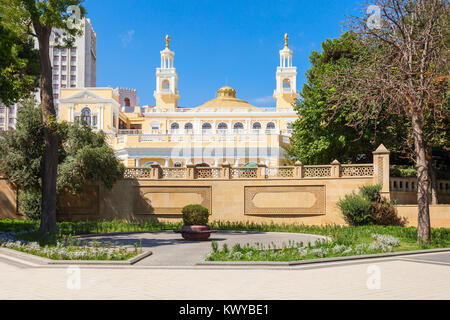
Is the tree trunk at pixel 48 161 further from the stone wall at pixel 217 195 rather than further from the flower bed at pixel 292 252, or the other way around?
the stone wall at pixel 217 195

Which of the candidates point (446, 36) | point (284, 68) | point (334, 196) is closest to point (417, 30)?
point (446, 36)

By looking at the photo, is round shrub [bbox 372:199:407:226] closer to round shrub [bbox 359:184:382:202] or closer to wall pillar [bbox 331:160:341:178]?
round shrub [bbox 359:184:382:202]

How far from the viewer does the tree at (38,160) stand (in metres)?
24.8

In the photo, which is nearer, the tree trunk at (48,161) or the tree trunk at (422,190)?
the tree trunk at (422,190)

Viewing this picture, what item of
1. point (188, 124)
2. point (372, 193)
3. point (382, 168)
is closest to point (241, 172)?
point (372, 193)

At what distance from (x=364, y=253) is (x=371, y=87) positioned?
6.48 metres

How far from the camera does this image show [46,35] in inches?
747

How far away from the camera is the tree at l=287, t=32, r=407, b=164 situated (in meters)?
27.1

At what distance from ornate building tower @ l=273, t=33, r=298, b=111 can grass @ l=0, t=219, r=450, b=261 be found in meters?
44.3

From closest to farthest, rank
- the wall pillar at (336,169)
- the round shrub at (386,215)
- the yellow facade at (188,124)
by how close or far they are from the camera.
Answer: the round shrub at (386,215)
the wall pillar at (336,169)
the yellow facade at (188,124)

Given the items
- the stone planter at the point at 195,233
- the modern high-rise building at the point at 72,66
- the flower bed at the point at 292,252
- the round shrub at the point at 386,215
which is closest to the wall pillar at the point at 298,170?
the round shrub at the point at 386,215

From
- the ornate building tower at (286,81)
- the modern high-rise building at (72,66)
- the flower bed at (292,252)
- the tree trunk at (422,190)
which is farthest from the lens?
the modern high-rise building at (72,66)

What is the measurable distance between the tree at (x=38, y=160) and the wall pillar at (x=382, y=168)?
529 inches

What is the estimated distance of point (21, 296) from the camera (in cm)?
812
